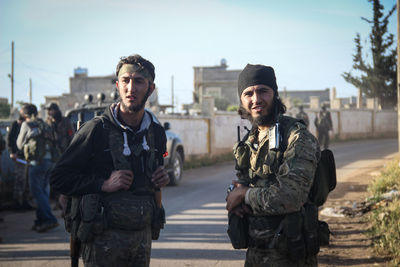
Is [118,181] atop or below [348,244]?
atop

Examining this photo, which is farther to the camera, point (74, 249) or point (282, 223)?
point (74, 249)

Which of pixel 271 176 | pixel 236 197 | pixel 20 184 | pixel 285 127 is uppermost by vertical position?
pixel 285 127

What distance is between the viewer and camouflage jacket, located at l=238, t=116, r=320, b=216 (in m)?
2.25

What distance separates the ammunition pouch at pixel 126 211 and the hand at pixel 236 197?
600mm

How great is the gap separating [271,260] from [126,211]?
95 cm

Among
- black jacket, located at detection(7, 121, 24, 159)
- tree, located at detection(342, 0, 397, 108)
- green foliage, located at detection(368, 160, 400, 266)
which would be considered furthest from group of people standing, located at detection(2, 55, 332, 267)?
tree, located at detection(342, 0, 397, 108)

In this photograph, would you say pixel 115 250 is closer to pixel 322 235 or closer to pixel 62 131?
pixel 322 235

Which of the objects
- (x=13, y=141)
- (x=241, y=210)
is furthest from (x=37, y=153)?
(x=241, y=210)

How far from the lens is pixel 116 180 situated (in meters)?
2.63

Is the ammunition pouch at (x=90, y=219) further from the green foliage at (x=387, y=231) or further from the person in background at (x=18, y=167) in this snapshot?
the person in background at (x=18, y=167)

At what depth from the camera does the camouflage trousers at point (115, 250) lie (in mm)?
2627

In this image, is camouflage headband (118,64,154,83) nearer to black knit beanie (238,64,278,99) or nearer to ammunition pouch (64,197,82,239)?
black knit beanie (238,64,278,99)

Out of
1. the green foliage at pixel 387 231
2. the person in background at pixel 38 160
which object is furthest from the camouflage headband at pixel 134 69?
the person in background at pixel 38 160

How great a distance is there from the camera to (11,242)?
19.7 ft
